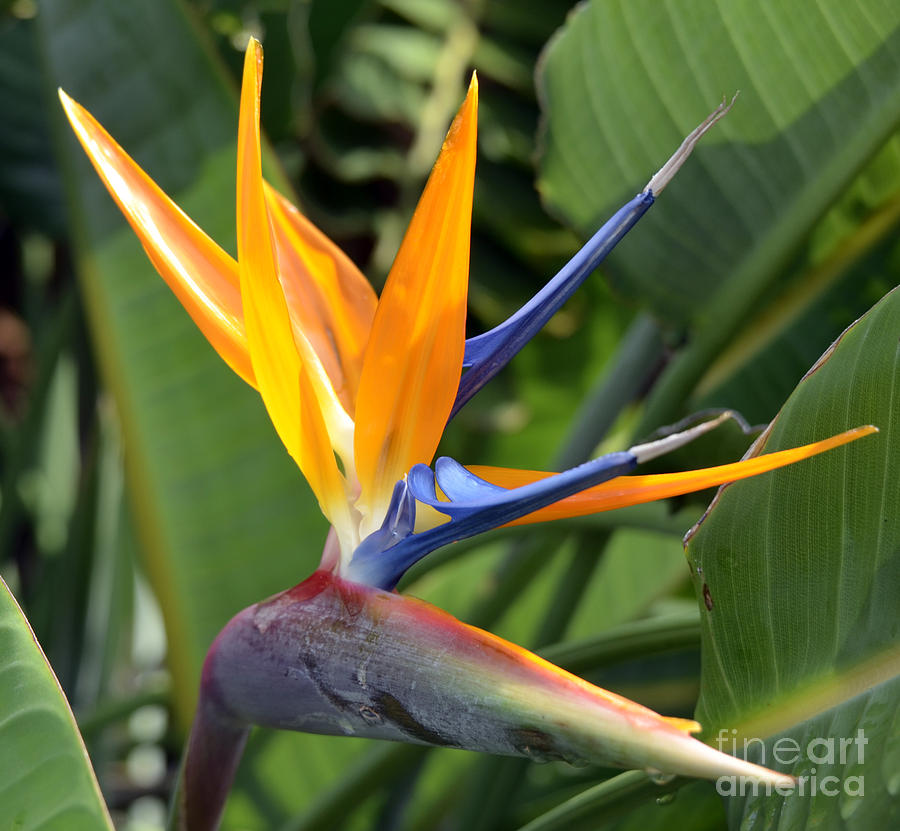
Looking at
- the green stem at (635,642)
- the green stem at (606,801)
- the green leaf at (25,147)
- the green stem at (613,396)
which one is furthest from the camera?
the green leaf at (25,147)

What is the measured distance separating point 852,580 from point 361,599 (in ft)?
0.68

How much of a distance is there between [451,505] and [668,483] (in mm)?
76

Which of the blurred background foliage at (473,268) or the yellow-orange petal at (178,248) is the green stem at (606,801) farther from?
the yellow-orange petal at (178,248)

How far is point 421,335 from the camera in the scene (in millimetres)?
372

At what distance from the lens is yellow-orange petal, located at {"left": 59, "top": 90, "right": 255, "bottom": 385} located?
1.30 ft

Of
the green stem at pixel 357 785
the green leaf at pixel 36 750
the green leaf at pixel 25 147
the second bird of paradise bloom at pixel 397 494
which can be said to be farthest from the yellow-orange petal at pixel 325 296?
the green leaf at pixel 25 147

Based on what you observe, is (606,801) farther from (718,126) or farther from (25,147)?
(25,147)

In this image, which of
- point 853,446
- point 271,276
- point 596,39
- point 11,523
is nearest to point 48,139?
point 11,523

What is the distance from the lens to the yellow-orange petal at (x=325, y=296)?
0.46 m

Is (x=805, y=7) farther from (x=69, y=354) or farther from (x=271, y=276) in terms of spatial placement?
(x=69, y=354)

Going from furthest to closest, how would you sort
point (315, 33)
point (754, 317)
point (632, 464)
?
point (315, 33)
point (754, 317)
point (632, 464)

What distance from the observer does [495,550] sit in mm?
1058

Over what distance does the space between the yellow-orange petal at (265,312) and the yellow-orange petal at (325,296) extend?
0.08 meters

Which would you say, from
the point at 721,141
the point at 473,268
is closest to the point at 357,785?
the point at 721,141
